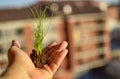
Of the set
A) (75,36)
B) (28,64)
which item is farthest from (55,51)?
(75,36)

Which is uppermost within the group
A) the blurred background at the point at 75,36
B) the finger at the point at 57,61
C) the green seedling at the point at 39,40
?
the green seedling at the point at 39,40

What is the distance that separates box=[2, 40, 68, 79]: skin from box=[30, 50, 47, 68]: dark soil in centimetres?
2

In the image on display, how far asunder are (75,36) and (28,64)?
17.0m

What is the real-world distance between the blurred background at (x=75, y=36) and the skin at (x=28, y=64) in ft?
43.2

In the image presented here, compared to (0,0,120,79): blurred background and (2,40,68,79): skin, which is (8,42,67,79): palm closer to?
(2,40,68,79): skin

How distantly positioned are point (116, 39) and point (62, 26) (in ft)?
39.7

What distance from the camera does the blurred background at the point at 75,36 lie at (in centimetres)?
1545

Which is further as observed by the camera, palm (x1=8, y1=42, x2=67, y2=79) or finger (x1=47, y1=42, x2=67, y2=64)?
finger (x1=47, y1=42, x2=67, y2=64)

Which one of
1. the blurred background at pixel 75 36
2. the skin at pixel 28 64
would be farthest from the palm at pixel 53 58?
the blurred background at pixel 75 36

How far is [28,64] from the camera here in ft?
4.60

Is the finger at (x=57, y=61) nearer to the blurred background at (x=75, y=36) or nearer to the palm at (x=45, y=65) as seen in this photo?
the palm at (x=45, y=65)

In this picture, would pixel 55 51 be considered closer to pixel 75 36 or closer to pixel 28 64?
pixel 28 64

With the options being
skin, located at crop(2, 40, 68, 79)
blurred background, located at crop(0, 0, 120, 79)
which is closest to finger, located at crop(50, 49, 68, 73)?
skin, located at crop(2, 40, 68, 79)

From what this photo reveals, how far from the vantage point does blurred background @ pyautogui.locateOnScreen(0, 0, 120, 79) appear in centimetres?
1545
